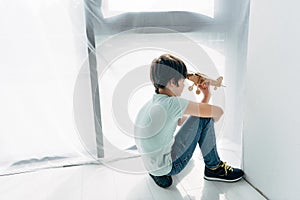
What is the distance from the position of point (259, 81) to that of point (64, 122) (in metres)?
0.98

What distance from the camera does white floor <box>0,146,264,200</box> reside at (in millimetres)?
1227

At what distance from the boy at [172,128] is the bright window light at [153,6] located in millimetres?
299

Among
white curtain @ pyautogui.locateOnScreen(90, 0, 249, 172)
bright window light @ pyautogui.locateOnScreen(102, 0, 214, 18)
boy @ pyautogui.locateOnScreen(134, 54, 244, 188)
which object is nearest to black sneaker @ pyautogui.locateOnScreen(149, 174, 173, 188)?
boy @ pyautogui.locateOnScreen(134, 54, 244, 188)

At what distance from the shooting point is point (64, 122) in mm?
1395

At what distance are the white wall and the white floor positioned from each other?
6.3 inches

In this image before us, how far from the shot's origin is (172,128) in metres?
1.17

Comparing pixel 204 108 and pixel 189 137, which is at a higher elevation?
pixel 204 108

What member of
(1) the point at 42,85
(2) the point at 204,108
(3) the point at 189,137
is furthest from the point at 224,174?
(1) the point at 42,85

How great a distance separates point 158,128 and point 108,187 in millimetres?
423

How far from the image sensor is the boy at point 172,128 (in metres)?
1.12

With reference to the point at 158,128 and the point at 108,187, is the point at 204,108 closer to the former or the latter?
the point at 158,128

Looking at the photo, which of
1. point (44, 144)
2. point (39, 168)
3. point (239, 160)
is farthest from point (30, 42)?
point (239, 160)

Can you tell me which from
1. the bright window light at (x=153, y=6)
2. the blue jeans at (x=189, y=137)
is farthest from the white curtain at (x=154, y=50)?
the blue jeans at (x=189, y=137)

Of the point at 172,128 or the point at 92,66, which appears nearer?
the point at 172,128
